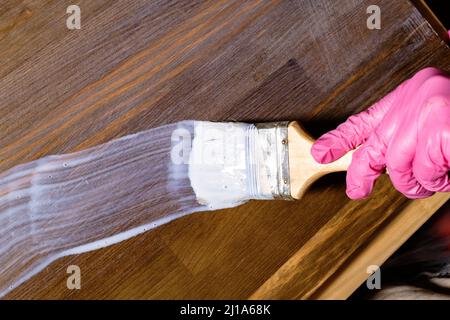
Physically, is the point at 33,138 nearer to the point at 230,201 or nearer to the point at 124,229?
the point at 124,229

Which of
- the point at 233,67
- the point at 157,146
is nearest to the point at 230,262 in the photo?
the point at 157,146

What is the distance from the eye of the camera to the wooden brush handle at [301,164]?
2.88ft

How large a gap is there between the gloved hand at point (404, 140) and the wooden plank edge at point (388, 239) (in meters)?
0.19

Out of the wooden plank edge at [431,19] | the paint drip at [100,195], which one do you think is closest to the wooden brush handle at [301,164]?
the paint drip at [100,195]

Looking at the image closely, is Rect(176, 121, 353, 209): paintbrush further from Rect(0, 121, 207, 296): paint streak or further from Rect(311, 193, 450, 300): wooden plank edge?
Rect(311, 193, 450, 300): wooden plank edge

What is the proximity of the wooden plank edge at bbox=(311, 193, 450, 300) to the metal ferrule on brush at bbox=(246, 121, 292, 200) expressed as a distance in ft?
→ 0.76

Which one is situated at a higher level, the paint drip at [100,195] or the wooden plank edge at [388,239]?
the paint drip at [100,195]

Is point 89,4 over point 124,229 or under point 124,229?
over

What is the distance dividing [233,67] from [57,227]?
44 cm

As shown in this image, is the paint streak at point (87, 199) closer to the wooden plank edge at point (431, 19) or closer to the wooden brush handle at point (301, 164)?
the wooden brush handle at point (301, 164)

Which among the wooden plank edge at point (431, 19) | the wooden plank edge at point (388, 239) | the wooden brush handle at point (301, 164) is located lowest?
the wooden plank edge at point (388, 239)

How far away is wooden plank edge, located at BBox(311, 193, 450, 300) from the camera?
3.36ft
